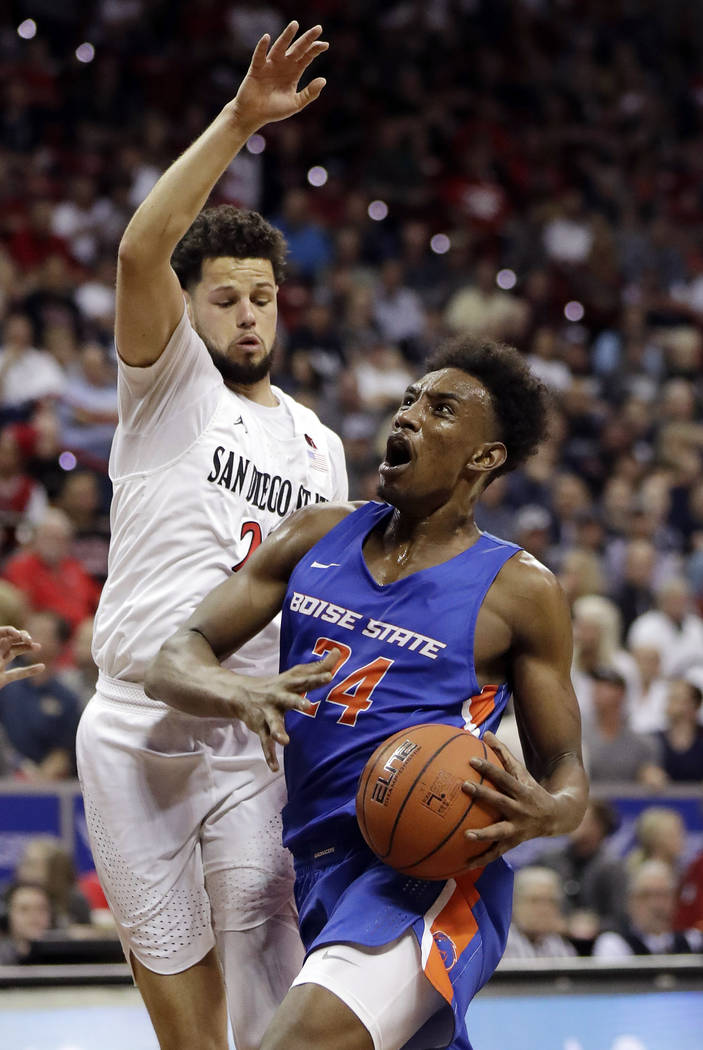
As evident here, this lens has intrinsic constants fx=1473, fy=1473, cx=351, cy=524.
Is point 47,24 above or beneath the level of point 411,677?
above

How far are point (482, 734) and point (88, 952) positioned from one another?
3362mm

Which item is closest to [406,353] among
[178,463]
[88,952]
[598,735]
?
[598,735]

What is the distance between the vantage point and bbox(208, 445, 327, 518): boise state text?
3652 mm

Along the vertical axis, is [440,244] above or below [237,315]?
below

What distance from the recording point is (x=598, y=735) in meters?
7.99

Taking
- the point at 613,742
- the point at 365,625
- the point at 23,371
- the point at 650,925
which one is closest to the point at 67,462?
the point at 23,371

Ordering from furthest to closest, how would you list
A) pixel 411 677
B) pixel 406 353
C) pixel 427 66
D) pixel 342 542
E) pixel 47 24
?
pixel 427 66, pixel 47 24, pixel 406 353, pixel 342 542, pixel 411 677

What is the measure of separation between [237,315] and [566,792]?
1505 millimetres

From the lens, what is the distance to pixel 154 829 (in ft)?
11.7

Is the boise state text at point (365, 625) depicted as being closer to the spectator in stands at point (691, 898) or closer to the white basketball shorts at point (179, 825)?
the white basketball shorts at point (179, 825)

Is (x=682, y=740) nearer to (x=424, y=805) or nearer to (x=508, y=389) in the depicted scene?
(x=508, y=389)

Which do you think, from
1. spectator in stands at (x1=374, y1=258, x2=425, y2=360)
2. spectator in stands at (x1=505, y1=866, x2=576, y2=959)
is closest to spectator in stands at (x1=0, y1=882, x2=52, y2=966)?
spectator in stands at (x1=505, y1=866, x2=576, y2=959)

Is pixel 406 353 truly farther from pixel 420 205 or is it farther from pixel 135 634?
pixel 135 634

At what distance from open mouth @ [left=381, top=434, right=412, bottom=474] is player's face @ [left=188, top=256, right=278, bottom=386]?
586mm
